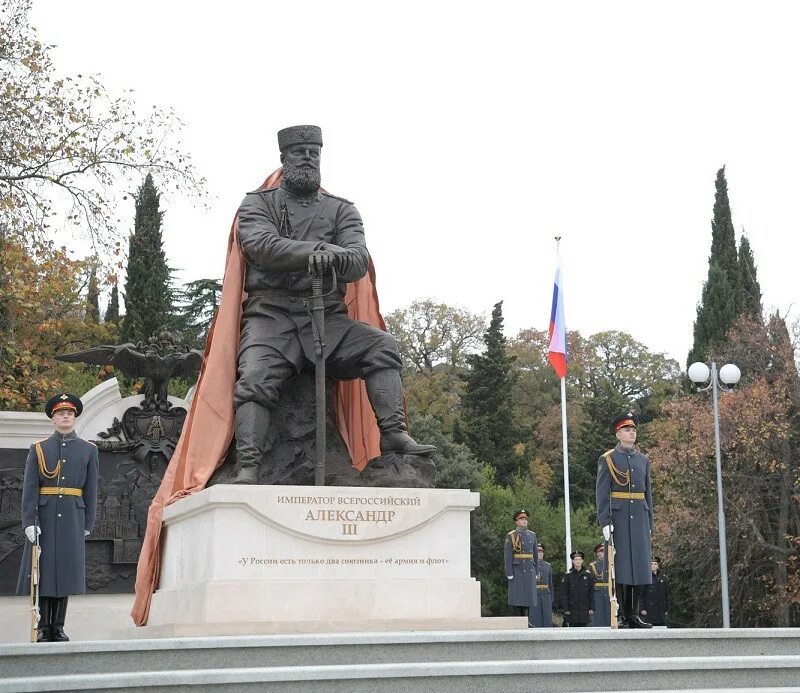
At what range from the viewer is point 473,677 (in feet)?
20.5

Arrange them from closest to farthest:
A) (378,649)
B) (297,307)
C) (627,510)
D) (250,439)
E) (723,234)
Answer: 1. (378,649)
2. (250,439)
3. (297,307)
4. (627,510)
5. (723,234)

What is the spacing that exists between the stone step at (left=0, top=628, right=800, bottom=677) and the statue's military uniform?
459 inches

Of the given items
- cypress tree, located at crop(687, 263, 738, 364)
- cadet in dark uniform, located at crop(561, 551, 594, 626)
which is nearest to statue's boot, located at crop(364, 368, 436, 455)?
cadet in dark uniform, located at crop(561, 551, 594, 626)

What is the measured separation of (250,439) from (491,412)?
35217 mm

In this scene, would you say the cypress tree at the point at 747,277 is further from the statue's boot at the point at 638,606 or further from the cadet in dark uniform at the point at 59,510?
the cadet in dark uniform at the point at 59,510

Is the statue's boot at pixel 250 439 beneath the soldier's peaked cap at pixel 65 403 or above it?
beneath

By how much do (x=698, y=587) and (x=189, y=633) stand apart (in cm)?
2605

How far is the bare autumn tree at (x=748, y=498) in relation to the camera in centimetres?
2897

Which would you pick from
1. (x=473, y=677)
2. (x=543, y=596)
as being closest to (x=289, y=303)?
(x=473, y=677)

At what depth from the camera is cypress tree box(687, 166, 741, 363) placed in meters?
40.1

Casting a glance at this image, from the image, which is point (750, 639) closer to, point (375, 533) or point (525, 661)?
point (525, 661)

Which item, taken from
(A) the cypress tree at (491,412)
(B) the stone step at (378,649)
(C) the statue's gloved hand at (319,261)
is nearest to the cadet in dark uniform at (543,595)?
(C) the statue's gloved hand at (319,261)

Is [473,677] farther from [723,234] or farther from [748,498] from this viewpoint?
[723,234]

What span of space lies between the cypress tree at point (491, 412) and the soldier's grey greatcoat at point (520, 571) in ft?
78.5
